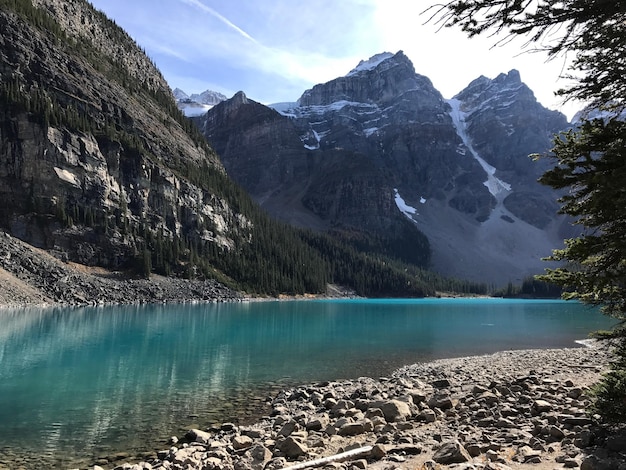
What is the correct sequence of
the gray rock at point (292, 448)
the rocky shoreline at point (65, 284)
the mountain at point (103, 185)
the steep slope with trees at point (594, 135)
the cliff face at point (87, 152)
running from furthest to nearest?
the cliff face at point (87, 152) < the mountain at point (103, 185) < the rocky shoreline at point (65, 284) < the gray rock at point (292, 448) < the steep slope with trees at point (594, 135)

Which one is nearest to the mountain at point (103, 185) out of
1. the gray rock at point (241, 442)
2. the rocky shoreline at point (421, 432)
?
the rocky shoreline at point (421, 432)

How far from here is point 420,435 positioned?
→ 1115cm

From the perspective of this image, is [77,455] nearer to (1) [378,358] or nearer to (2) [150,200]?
(1) [378,358]

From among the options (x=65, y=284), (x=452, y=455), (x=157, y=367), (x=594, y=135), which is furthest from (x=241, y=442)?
(x=65, y=284)

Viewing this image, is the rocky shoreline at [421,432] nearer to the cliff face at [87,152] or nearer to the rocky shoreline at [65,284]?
the rocky shoreline at [65,284]

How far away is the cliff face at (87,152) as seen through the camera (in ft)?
318

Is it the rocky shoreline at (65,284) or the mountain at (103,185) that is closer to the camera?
the rocky shoreline at (65,284)

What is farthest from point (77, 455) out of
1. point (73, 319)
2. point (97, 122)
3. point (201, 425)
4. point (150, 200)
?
point (97, 122)

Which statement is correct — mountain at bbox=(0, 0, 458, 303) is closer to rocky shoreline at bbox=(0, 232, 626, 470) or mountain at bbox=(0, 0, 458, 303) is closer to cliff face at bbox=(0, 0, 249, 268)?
cliff face at bbox=(0, 0, 249, 268)

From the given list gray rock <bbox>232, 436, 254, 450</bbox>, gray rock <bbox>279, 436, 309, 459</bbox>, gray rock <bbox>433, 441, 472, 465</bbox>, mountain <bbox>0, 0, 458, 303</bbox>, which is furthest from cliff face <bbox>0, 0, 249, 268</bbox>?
gray rock <bbox>433, 441, 472, 465</bbox>

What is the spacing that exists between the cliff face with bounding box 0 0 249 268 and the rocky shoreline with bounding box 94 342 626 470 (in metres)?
96.2

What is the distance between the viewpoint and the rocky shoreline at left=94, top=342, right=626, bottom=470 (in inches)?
328

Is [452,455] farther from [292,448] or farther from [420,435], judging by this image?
[292,448]

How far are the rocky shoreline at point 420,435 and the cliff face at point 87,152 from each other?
96197 millimetres
